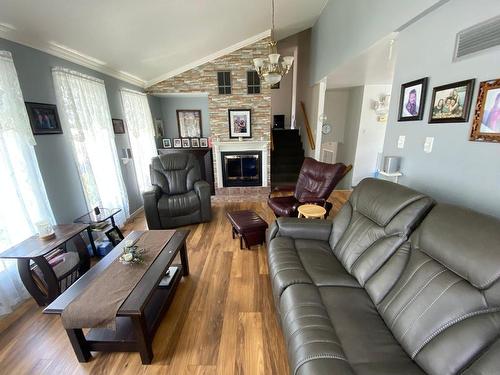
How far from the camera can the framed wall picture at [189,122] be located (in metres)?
5.22

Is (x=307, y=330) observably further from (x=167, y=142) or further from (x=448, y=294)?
(x=167, y=142)

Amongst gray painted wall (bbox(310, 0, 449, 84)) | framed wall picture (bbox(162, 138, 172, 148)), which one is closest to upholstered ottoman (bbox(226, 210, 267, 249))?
gray painted wall (bbox(310, 0, 449, 84))

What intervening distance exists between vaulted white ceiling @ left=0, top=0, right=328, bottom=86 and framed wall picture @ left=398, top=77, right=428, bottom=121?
89.3 inches

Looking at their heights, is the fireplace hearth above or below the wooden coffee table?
above

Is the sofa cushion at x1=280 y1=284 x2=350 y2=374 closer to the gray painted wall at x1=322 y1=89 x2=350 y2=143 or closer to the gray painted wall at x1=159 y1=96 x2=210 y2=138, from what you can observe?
the gray painted wall at x1=159 y1=96 x2=210 y2=138

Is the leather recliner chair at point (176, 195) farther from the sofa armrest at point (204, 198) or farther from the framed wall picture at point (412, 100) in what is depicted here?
the framed wall picture at point (412, 100)

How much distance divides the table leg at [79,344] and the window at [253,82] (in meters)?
4.24

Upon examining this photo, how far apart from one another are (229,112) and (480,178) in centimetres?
385

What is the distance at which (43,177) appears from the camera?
7.20 ft

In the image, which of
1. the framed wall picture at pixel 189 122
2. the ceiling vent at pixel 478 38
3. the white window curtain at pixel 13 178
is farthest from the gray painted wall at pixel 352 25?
the white window curtain at pixel 13 178

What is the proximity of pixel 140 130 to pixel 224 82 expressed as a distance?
1.90 m

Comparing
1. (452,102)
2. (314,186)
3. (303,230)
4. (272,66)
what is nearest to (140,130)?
(272,66)

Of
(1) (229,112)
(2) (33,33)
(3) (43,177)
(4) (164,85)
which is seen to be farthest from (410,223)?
(4) (164,85)

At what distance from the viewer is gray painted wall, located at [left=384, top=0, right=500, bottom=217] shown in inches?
49.9
